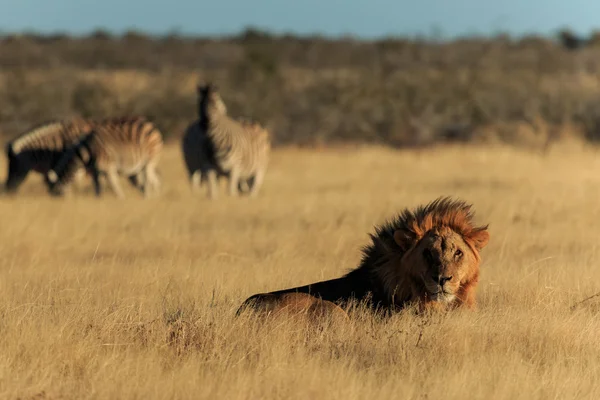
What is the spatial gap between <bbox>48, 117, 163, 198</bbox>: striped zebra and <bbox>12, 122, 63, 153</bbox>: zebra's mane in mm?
676

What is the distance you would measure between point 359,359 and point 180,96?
30.4 m

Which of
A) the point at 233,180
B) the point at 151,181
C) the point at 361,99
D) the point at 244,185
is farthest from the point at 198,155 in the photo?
the point at 361,99

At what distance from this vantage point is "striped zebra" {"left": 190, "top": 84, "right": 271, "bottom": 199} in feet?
55.1

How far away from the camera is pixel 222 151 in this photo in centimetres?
1686

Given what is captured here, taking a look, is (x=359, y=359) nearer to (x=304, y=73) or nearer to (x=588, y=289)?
(x=588, y=289)

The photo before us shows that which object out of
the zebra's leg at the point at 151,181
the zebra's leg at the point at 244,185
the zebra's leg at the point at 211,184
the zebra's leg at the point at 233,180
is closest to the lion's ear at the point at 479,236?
the zebra's leg at the point at 211,184

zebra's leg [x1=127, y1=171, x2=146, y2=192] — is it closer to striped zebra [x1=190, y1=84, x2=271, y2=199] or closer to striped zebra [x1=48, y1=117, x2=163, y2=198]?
striped zebra [x1=48, y1=117, x2=163, y2=198]

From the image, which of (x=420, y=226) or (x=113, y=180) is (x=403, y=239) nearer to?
(x=420, y=226)

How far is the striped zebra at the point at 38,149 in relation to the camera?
1717 cm

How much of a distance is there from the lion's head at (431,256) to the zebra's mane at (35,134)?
39.8 feet

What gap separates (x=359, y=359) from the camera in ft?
17.8

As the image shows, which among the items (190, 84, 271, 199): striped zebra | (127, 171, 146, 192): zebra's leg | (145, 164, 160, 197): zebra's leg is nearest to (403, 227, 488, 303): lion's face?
(190, 84, 271, 199): striped zebra

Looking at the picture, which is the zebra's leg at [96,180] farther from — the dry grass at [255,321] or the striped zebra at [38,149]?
the dry grass at [255,321]

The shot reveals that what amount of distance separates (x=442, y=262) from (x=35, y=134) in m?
13.0
